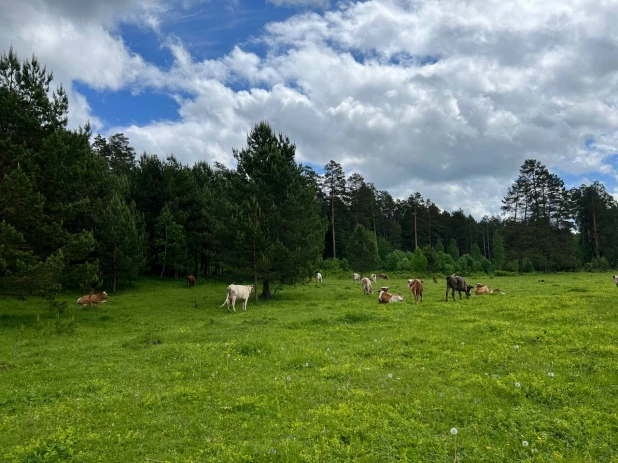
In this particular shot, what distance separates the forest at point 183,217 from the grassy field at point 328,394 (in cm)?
654

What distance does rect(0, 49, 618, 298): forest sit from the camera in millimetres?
18875

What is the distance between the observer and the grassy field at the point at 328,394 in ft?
18.2

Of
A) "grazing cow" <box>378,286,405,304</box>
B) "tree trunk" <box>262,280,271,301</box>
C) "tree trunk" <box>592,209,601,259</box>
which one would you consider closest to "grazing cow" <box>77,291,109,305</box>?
"tree trunk" <box>262,280,271,301</box>

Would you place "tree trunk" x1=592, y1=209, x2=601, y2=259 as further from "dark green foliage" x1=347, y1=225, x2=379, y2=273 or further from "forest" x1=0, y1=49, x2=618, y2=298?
"dark green foliage" x1=347, y1=225, x2=379, y2=273

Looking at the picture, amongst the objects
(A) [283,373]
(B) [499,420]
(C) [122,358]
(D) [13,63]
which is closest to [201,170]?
(D) [13,63]

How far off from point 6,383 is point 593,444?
12821 mm

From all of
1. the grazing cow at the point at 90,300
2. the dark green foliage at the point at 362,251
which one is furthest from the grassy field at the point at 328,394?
the dark green foliage at the point at 362,251

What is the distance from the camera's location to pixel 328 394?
7648 mm

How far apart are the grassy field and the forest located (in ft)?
21.5

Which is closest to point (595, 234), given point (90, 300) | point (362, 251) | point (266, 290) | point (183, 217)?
point (362, 251)

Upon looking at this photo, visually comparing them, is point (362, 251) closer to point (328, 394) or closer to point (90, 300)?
point (90, 300)

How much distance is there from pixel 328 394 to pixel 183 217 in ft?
134

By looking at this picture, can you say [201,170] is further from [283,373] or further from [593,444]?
[593,444]

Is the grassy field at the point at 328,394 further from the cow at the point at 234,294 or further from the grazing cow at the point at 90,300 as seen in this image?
the grazing cow at the point at 90,300
